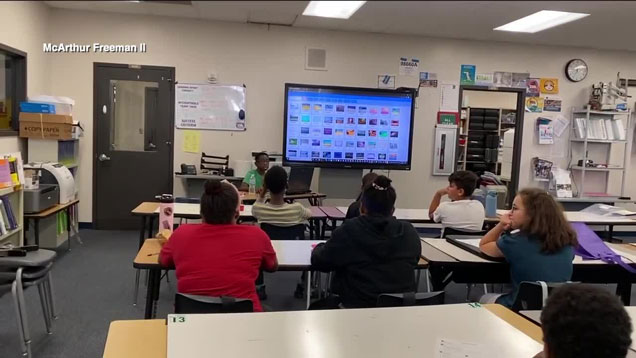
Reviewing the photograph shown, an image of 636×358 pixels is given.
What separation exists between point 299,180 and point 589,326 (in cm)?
436

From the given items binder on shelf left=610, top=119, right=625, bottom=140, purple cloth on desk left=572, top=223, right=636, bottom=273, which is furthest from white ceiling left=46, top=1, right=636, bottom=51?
binder on shelf left=610, top=119, right=625, bottom=140

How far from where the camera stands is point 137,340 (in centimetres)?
142

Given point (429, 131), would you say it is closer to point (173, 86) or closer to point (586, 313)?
point (173, 86)

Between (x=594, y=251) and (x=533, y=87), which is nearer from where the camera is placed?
(x=594, y=251)

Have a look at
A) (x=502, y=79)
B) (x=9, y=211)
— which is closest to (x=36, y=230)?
(x=9, y=211)

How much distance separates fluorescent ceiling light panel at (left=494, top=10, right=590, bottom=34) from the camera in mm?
422

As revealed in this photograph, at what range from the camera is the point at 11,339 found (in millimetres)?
2781

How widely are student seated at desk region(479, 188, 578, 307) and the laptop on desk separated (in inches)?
119

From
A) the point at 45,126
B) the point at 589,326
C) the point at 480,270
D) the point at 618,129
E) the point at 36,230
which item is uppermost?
the point at 618,129

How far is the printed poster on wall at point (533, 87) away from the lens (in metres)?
6.32

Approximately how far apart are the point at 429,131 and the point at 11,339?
16.2ft

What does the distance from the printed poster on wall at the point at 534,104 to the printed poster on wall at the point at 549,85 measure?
0.13 m

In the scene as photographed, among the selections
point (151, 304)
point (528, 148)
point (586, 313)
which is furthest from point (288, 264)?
point (528, 148)

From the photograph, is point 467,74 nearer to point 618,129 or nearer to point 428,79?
point 428,79
